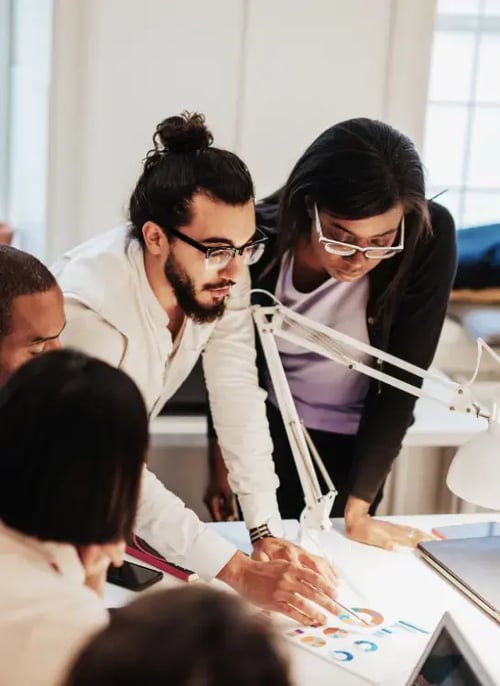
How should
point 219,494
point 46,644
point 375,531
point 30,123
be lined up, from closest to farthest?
point 46,644
point 375,531
point 219,494
point 30,123

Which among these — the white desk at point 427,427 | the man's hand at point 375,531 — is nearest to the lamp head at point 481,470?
the man's hand at point 375,531

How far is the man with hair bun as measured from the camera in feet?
5.24

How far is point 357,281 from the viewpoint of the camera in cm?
193

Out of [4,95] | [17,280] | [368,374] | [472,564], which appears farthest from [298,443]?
[4,95]

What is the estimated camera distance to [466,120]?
3.25 m

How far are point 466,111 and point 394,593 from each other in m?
2.00

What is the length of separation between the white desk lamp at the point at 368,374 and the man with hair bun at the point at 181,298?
0.35ft

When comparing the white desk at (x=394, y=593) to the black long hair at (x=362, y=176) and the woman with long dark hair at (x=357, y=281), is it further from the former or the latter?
the black long hair at (x=362, y=176)

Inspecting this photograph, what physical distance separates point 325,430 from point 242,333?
0.33 m

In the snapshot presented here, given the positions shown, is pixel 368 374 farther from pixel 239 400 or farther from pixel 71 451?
pixel 71 451

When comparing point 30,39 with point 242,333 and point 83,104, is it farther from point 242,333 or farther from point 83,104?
point 242,333

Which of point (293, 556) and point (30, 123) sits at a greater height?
point (30, 123)

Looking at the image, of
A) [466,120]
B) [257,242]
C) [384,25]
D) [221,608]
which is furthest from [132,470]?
[466,120]

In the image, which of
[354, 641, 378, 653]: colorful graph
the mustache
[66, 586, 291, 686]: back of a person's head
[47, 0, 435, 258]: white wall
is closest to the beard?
the mustache
